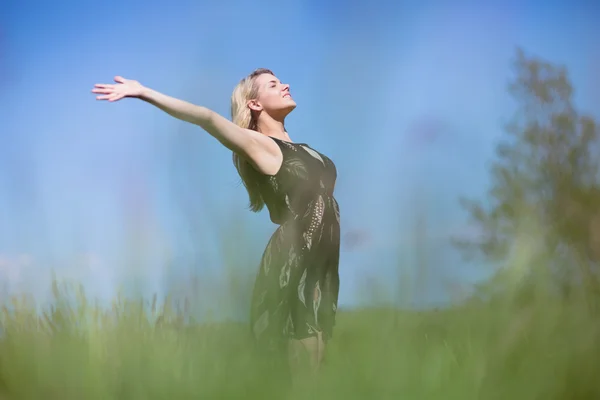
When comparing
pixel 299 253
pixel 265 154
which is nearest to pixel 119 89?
pixel 265 154

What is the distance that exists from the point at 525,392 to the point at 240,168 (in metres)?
0.83

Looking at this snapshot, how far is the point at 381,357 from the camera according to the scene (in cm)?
90

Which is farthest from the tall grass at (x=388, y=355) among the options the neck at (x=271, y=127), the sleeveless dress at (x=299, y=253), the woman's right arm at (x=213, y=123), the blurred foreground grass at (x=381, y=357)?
the neck at (x=271, y=127)

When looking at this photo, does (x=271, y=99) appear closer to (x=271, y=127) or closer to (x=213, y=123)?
(x=271, y=127)

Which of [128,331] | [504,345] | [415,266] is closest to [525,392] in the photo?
[504,345]

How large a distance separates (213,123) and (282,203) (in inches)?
11.4

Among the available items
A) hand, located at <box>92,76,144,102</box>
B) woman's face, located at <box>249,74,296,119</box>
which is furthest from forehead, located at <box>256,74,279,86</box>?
hand, located at <box>92,76,144,102</box>

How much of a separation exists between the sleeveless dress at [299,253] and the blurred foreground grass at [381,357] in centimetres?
12

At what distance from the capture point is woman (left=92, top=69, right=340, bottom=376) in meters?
1.10

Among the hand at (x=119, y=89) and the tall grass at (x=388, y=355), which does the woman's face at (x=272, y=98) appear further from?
the tall grass at (x=388, y=355)

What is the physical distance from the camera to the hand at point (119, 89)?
107 centimetres

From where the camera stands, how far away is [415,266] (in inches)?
36.4

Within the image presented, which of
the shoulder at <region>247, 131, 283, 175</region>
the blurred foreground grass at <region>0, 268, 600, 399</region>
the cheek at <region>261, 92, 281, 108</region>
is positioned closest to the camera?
the blurred foreground grass at <region>0, 268, 600, 399</region>

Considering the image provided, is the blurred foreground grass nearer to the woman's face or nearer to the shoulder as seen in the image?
the shoulder
